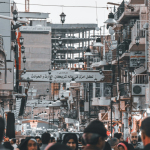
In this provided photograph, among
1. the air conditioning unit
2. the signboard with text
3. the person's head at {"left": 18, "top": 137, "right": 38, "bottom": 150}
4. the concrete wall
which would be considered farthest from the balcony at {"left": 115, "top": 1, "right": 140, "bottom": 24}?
the concrete wall

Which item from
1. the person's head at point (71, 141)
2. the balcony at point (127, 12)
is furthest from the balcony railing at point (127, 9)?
the person's head at point (71, 141)

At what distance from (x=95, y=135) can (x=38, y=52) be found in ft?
325

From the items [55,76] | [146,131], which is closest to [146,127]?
[146,131]

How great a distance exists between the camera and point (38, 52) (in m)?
104

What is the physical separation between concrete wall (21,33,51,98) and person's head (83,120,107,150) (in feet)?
317

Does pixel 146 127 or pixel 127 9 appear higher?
pixel 127 9

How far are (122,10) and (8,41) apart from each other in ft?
39.3

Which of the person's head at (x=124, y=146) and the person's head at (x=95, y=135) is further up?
the person's head at (x=95, y=135)

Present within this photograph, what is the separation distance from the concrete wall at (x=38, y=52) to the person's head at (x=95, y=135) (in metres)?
96.6

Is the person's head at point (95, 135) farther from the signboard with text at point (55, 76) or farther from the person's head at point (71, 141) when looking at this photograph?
the signboard with text at point (55, 76)

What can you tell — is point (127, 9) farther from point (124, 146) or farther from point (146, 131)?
point (146, 131)

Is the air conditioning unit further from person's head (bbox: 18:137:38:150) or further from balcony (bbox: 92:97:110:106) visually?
person's head (bbox: 18:137:38:150)

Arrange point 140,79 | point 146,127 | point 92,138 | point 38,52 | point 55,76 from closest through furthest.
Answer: point 146,127 < point 92,138 < point 140,79 < point 55,76 < point 38,52

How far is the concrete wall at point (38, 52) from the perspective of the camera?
103 m
